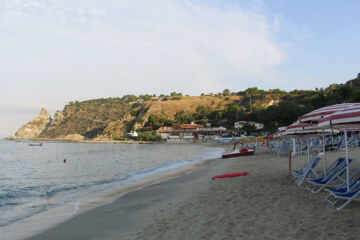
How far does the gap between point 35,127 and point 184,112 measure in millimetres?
109497

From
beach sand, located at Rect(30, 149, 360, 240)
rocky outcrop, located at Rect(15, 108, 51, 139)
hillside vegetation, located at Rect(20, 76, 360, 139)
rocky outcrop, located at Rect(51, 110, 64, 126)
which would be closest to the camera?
beach sand, located at Rect(30, 149, 360, 240)

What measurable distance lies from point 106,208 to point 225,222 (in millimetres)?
4084

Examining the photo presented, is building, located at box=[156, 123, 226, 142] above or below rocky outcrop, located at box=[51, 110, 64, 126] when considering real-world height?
below

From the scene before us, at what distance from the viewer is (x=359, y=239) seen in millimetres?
3549

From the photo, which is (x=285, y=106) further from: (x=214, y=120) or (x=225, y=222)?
(x=225, y=222)

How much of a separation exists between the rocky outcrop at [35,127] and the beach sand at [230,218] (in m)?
187

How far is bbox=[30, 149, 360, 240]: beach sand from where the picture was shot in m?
4.26

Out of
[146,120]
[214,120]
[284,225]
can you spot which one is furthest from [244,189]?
[146,120]

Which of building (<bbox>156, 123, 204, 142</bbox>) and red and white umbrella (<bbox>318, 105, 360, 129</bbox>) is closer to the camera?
red and white umbrella (<bbox>318, 105, 360, 129</bbox>)

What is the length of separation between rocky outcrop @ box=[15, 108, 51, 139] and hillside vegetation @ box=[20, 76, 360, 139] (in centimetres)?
2300

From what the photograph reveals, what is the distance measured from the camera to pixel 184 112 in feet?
395

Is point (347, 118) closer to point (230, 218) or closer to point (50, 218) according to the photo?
point (230, 218)

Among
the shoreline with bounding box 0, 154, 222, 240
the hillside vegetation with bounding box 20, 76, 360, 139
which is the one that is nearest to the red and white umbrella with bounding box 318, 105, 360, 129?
the shoreline with bounding box 0, 154, 222, 240

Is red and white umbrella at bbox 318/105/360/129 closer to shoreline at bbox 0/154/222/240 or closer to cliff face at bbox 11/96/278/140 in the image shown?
shoreline at bbox 0/154/222/240
